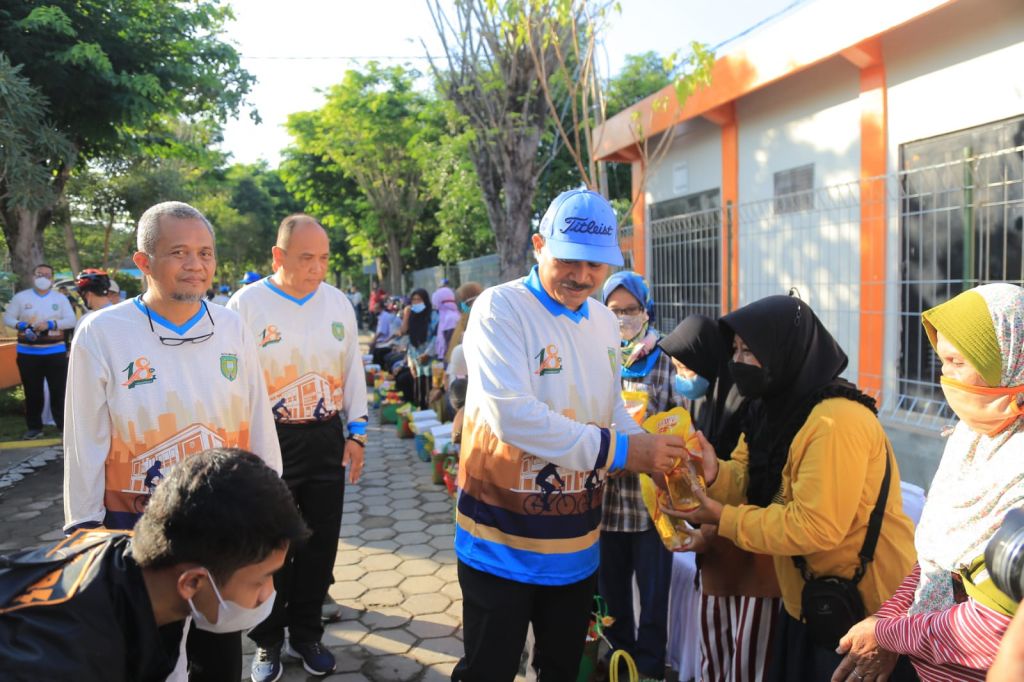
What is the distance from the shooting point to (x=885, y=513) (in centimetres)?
218

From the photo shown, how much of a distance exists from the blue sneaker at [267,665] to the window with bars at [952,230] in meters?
4.29

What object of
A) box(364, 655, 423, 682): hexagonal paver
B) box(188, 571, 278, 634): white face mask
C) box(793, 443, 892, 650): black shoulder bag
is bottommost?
box(364, 655, 423, 682): hexagonal paver

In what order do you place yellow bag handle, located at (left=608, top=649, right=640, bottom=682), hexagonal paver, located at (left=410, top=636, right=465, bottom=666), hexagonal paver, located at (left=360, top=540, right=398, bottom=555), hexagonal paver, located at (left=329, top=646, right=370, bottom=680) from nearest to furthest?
1. yellow bag handle, located at (left=608, top=649, right=640, bottom=682)
2. hexagonal paver, located at (left=329, top=646, right=370, bottom=680)
3. hexagonal paver, located at (left=410, top=636, right=465, bottom=666)
4. hexagonal paver, located at (left=360, top=540, right=398, bottom=555)

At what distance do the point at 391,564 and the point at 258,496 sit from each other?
12.3 feet

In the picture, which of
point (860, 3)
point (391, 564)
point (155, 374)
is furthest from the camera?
point (860, 3)

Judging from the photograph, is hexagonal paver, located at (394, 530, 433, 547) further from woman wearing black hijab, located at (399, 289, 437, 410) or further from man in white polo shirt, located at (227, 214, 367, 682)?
woman wearing black hijab, located at (399, 289, 437, 410)

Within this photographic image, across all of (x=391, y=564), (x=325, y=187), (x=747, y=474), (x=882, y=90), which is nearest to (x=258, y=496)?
(x=747, y=474)

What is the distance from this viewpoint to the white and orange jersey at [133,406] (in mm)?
2312

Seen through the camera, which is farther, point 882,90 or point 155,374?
point 882,90

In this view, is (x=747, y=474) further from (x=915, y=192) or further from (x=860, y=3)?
(x=860, y=3)

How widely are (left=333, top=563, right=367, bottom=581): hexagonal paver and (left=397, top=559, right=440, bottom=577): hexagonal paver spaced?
0.26 m

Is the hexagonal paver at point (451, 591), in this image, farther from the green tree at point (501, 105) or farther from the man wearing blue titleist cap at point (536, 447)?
the green tree at point (501, 105)

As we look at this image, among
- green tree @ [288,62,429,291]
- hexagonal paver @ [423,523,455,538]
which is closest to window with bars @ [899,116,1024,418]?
hexagonal paver @ [423,523,455,538]

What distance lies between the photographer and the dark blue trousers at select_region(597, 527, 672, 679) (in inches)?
131
